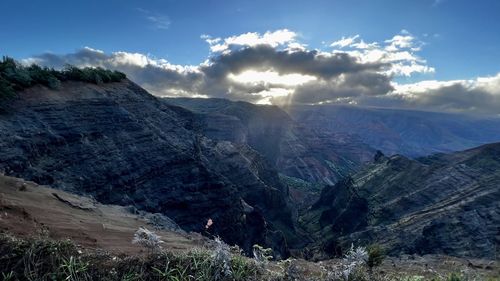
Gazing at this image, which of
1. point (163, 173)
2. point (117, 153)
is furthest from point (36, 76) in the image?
point (163, 173)

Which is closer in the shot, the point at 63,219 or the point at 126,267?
the point at 126,267

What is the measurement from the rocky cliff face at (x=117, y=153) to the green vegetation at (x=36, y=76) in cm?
59

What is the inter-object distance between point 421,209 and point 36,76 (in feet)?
248

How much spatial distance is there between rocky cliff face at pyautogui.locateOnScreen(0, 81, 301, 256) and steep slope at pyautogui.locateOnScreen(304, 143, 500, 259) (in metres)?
17.5

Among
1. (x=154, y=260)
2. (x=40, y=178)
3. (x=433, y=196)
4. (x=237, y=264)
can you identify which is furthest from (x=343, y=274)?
(x=433, y=196)

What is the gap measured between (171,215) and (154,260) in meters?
32.1

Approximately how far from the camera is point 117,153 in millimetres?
35062

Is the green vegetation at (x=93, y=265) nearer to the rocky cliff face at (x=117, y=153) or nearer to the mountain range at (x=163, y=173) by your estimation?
the mountain range at (x=163, y=173)

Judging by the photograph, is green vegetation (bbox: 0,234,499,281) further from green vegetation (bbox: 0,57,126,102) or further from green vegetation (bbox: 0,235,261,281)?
green vegetation (bbox: 0,57,126,102)

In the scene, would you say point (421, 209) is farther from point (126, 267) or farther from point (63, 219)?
point (126, 267)

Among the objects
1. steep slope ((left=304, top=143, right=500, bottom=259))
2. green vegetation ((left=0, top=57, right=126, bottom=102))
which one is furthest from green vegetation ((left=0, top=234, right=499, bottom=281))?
green vegetation ((left=0, top=57, right=126, bottom=102))

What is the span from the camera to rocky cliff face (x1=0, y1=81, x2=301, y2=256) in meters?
27.7

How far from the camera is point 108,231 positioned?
1351 cm

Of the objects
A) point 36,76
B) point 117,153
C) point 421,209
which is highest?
point 36,76
